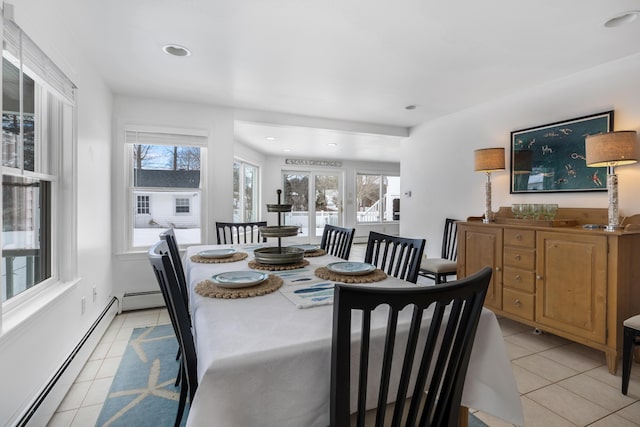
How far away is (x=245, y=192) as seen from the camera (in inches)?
265

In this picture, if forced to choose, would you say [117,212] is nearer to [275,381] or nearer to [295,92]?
[295,92]

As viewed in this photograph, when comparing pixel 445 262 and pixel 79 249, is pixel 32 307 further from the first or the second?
pixel 445 262

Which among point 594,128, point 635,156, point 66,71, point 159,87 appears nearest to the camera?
point 66,71

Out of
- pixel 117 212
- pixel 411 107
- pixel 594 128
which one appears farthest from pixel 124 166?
pixel 594 128

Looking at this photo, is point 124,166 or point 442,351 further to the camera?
point 124,166

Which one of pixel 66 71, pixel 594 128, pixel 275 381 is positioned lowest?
pixel 275 381

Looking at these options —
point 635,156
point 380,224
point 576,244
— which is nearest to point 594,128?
point 635,156

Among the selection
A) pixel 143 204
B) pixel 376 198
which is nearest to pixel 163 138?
pixel 143 204

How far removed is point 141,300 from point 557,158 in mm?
4422

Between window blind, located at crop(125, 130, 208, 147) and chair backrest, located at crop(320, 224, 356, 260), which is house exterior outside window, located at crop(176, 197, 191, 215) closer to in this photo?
window blind, located at crop(125, 130, 208, 147)

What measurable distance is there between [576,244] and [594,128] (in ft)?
3.60

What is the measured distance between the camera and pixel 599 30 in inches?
85.7

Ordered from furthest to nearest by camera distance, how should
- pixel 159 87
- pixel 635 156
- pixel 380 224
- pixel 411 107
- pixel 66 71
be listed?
pixel 380 224, pixel 411 107, pixel 159 87, pixel 635 156, pixel 66 71

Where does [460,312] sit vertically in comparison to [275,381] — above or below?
above
